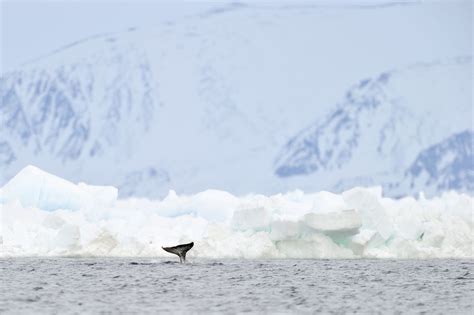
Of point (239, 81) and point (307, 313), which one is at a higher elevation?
point (239, 81)

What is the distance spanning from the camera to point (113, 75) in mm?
98125

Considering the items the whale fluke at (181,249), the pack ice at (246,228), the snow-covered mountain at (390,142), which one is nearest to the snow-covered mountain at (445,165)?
the snow-covered mountain at (390,142)

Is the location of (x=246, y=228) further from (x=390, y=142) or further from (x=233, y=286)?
(x=390, y=142)

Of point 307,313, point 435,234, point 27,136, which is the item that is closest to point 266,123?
point 27,136

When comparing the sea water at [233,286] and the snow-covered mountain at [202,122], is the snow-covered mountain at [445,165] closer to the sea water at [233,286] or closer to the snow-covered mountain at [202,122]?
the snow-covered mountain at [202,122]

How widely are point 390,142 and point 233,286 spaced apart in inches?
2776

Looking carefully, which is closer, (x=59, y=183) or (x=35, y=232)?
Answer: (x=35, y=232)

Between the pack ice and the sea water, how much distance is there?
3.44ft

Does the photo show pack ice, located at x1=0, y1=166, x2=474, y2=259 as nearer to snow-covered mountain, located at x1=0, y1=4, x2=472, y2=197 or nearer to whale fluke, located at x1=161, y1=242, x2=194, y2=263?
whale fluke, located at x1=161, y1=242, x2=194, y2=263

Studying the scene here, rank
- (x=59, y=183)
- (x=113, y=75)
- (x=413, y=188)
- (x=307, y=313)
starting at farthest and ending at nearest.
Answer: (x=113, y=75) < (x=413, y=188) < (x=59, y=183) < (x=307, y=313)

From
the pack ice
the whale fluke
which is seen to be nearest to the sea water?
the whale fluke

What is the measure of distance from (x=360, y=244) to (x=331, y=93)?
71.9 m

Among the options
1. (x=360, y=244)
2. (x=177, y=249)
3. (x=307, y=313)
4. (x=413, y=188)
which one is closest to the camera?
(x=307, y=313)

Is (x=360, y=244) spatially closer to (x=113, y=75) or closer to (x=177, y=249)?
(x=177, y=249)
